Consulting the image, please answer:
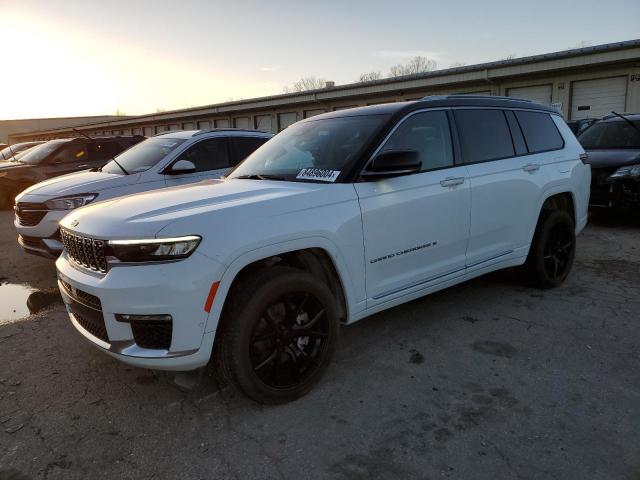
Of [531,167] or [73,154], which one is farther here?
[73,154]

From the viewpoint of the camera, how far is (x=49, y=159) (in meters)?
10.9

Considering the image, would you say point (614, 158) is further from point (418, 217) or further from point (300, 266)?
point (300, 266)

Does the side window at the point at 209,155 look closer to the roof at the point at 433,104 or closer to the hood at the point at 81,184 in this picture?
the hood at the point at 81,184

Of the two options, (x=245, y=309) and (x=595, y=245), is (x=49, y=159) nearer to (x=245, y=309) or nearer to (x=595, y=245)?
(x=245, y=309)

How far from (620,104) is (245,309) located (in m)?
19.4

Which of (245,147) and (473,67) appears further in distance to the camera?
(473,67)

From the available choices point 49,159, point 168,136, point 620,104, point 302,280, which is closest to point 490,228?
point 302,280

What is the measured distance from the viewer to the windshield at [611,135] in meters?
8.30

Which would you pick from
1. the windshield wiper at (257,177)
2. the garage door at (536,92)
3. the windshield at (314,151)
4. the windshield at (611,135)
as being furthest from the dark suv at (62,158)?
the garage door at (536,92)

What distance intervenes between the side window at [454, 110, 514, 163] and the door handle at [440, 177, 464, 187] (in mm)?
241

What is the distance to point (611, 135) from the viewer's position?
865 centimetres

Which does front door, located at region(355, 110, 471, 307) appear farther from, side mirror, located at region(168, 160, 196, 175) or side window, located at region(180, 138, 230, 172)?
side window, located at region(180, 138, 230, 172)

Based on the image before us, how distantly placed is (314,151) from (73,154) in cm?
908

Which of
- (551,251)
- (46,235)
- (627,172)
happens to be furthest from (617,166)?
(46,235)
